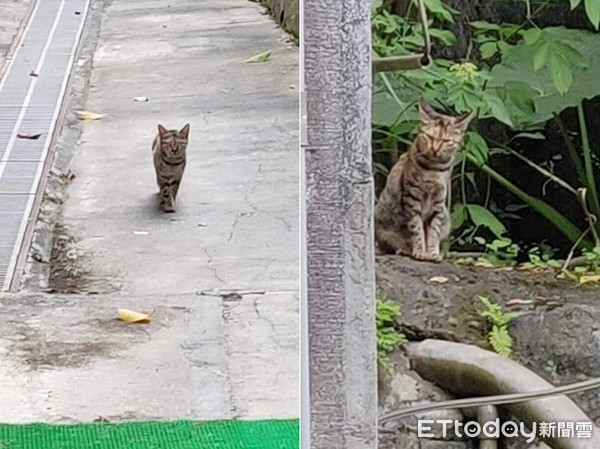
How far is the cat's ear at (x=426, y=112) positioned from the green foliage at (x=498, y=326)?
46cm

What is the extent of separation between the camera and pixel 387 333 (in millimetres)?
2600

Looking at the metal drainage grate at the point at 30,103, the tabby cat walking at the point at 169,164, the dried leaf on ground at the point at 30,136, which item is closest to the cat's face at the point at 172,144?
the tabby cat walking at the point at 169,164

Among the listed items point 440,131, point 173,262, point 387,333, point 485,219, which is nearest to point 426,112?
point 440,131

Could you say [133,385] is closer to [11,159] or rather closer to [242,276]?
[242,276]

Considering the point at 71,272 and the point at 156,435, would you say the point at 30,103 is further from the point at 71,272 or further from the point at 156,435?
A: the point at 156,435

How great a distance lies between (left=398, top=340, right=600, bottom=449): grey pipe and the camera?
2.49 meters

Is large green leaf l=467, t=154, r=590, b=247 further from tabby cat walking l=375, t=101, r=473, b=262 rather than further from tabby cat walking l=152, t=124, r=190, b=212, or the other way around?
tabby cat walking l=152, t=124, r=190, b=212

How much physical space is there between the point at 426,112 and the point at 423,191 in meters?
0.31

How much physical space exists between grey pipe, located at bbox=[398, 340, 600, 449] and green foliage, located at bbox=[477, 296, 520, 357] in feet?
0.19

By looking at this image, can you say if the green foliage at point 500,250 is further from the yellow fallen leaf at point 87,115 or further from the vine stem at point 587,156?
the yellow fallen leaf at point 87,115

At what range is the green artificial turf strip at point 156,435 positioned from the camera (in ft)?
11.8

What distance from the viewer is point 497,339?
2.85 meters

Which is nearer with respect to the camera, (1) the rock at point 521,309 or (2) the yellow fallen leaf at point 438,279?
(1) the rock at point 521,309

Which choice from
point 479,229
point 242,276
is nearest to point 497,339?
point 479,229
